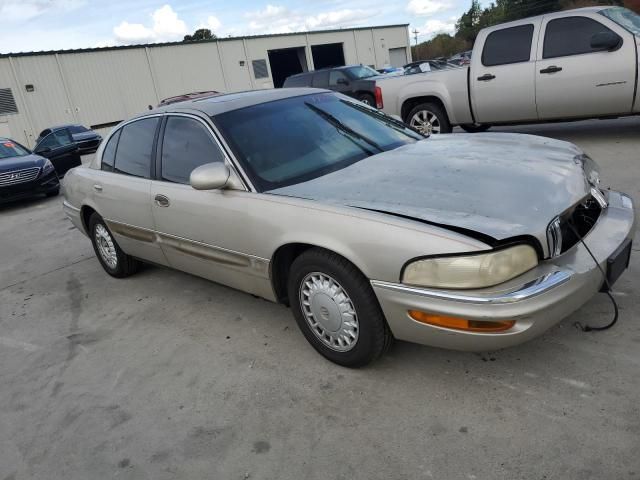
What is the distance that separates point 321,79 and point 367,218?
1476 centimetres

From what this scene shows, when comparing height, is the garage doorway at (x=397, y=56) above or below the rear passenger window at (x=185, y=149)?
above

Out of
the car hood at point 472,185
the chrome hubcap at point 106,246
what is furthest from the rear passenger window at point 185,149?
the chrome hubcap at point 106,246

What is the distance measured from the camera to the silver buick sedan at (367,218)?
2.36 metres

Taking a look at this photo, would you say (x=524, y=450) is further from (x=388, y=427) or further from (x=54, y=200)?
(x=54, y=200)

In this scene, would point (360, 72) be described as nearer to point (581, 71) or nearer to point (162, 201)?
point (581, 71)

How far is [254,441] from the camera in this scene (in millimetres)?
2533

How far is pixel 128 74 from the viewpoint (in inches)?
1177

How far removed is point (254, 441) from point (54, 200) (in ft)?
30.9

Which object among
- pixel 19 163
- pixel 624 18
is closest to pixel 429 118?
pixel 624 18

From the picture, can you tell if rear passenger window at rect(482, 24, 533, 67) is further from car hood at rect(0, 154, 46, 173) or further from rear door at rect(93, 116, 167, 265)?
car hood at rect(0, 154, 46, 173)

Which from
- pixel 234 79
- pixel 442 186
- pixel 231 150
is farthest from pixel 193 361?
pixel 234 79

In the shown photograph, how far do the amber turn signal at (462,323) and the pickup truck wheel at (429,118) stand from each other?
20.6 feet

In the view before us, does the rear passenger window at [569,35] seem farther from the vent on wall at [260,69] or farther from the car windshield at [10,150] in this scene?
the vent on wall at [260,69]

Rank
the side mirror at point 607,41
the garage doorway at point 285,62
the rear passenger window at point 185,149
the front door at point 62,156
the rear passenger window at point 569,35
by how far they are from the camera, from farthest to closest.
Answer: the garage doorway at point 285,62
the front door at point 62,156
the rear passenger window at point 569,35
the side mirror at point 607,41
the rear passenger window at point 185,149
